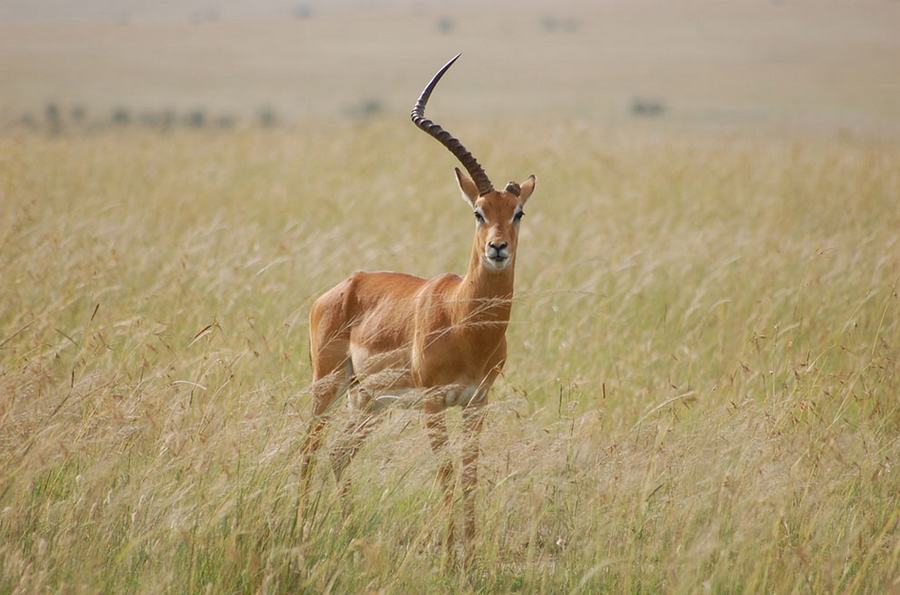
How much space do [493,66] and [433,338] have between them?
51293 millimetres

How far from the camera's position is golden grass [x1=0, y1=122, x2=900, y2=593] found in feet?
14.6

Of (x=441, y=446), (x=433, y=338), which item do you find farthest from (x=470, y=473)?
(x=433, y=338)

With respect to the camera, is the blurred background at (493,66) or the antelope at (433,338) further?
the blurred background at (493,66)

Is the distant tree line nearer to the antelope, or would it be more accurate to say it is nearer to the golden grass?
the golden grass

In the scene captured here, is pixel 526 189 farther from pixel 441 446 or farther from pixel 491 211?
pixel 441 446

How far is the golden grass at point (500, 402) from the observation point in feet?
14.6

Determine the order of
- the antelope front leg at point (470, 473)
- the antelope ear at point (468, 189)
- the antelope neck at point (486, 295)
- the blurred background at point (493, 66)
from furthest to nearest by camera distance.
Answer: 1. the blurred background at point (493, 66)
2. the antelope ear at point (468, 189)
3. the antelope neck at point (486, 295)
4. the antelope front leg at point (470, 473)

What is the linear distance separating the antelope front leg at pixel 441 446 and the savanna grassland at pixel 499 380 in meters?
0.08

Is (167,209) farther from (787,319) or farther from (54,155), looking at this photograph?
(787,319)

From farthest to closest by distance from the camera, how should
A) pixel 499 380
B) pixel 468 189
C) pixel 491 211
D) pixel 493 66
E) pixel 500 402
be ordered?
pixel 493 66
pixel 499 380
pixel 468 189
pixel 491 211
pixel 500 402

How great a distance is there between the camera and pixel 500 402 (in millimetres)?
4926

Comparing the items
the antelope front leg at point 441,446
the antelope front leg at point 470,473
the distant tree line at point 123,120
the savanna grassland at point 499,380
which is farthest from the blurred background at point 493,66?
the antelope front leg at point 470,473

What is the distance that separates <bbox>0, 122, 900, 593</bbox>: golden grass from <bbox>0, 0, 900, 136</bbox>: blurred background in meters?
10.3

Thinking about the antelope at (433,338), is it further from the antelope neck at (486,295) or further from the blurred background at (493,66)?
the blurred background at (493,66)
